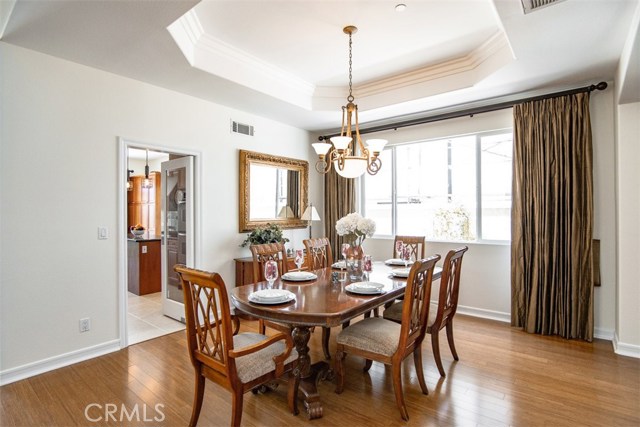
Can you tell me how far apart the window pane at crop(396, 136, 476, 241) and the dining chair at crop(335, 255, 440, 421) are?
2.39 metres

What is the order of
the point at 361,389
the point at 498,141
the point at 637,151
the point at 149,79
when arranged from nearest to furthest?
the point at 361,389 < the point at 637,151 < the point at 149,79 < the point at 498,141

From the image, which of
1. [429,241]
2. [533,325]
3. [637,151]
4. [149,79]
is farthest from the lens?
[429,241]

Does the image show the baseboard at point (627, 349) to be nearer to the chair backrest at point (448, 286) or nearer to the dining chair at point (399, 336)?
the chair backrest at point (448, 286)

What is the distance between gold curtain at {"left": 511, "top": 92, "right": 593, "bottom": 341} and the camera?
3.49m

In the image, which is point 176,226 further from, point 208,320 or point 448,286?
point 448,286

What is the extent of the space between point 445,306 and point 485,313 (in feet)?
5.94

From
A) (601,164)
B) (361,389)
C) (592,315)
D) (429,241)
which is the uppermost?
(601,164)

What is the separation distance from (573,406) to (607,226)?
2.10 metres

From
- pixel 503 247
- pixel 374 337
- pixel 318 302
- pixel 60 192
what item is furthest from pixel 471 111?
pixel 60 192

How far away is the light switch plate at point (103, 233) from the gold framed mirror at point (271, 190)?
1598 millimetres

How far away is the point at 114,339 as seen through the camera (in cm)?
325

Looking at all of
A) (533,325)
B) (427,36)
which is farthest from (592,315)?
(427,36)

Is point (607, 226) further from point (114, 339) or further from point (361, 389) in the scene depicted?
point (114, 339)

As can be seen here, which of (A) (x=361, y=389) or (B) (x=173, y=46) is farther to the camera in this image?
(B) (x=173, y=46)
